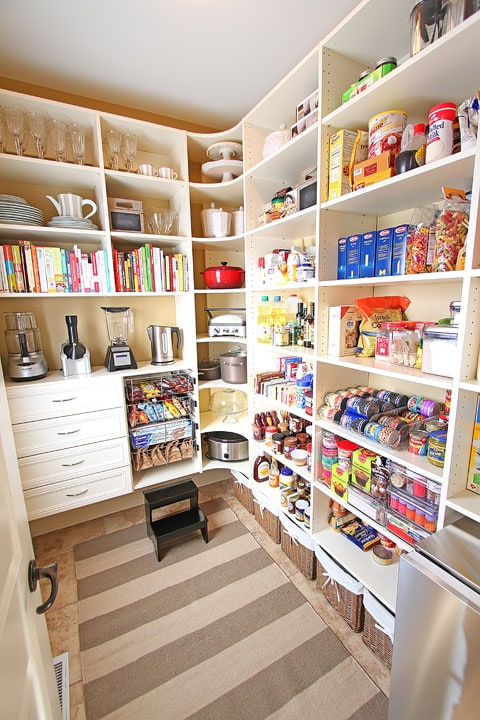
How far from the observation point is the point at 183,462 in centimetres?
238

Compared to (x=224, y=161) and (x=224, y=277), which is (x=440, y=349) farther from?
(x=224, y=161)

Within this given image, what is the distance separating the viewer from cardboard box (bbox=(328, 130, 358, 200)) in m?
1.27

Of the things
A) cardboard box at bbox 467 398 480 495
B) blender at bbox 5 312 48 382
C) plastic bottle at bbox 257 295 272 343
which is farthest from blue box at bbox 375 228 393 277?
blender at bbox 5 312 48 382

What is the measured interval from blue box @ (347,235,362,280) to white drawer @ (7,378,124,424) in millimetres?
1450

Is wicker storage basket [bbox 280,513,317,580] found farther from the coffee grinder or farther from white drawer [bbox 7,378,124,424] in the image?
the coffee grinder

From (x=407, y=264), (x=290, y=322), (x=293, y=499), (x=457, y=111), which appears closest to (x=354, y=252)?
(x=407, y=264)

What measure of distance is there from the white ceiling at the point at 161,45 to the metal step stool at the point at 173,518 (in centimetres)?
240

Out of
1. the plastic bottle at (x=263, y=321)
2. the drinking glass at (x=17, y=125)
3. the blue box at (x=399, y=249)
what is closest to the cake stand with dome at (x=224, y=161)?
the plastic bottle at (x=263, y=321)

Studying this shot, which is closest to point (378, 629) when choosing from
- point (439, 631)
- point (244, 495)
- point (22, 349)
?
point (439, 631)

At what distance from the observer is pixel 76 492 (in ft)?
6.24

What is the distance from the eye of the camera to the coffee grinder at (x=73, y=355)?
6.19ft

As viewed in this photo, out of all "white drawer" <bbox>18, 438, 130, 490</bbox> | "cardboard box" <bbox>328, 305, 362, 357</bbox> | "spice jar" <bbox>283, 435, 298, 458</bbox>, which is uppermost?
"cardboard box" <bbox>328, 305, 362, 357</bbox>

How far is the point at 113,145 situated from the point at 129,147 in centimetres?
9

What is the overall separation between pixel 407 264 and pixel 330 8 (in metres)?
1.24
